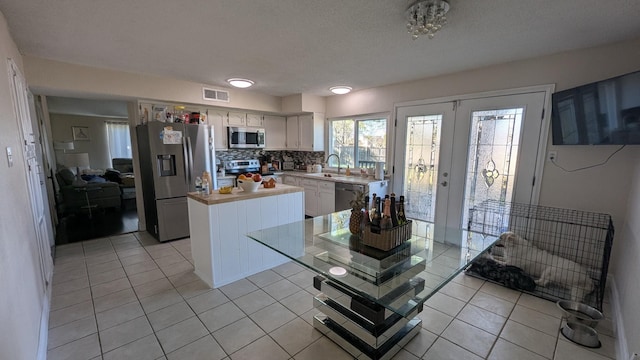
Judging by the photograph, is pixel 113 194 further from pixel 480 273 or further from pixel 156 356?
pixel 480 273

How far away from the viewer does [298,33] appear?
226 cm

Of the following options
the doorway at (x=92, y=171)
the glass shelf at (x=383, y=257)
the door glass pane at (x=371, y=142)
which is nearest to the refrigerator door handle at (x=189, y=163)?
the doorway at (x=92, y=171)

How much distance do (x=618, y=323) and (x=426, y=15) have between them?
8.83ft

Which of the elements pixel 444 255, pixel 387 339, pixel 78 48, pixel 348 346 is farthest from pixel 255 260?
pixel 78 48

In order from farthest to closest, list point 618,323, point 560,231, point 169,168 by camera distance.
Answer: point 169,168, point 560,231, point 618,323

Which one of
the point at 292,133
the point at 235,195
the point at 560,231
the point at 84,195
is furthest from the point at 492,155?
the point at 84,195

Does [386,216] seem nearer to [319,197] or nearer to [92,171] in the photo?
[319,197]

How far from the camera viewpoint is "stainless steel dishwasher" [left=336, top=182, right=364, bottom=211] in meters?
4.21

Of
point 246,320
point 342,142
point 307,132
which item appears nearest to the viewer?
point 246,320

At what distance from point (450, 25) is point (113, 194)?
6.29m

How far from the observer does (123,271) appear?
290 centimetres

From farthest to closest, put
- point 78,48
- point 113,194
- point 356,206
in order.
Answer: point 113,194 → point 78,48 → point 356,206

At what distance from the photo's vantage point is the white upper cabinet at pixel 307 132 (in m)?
5.15

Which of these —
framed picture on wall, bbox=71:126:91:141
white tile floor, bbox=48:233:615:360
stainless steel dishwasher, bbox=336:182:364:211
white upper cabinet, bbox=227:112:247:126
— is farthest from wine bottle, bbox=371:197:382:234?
framed picture on wall, bbox=71:126:91:141
